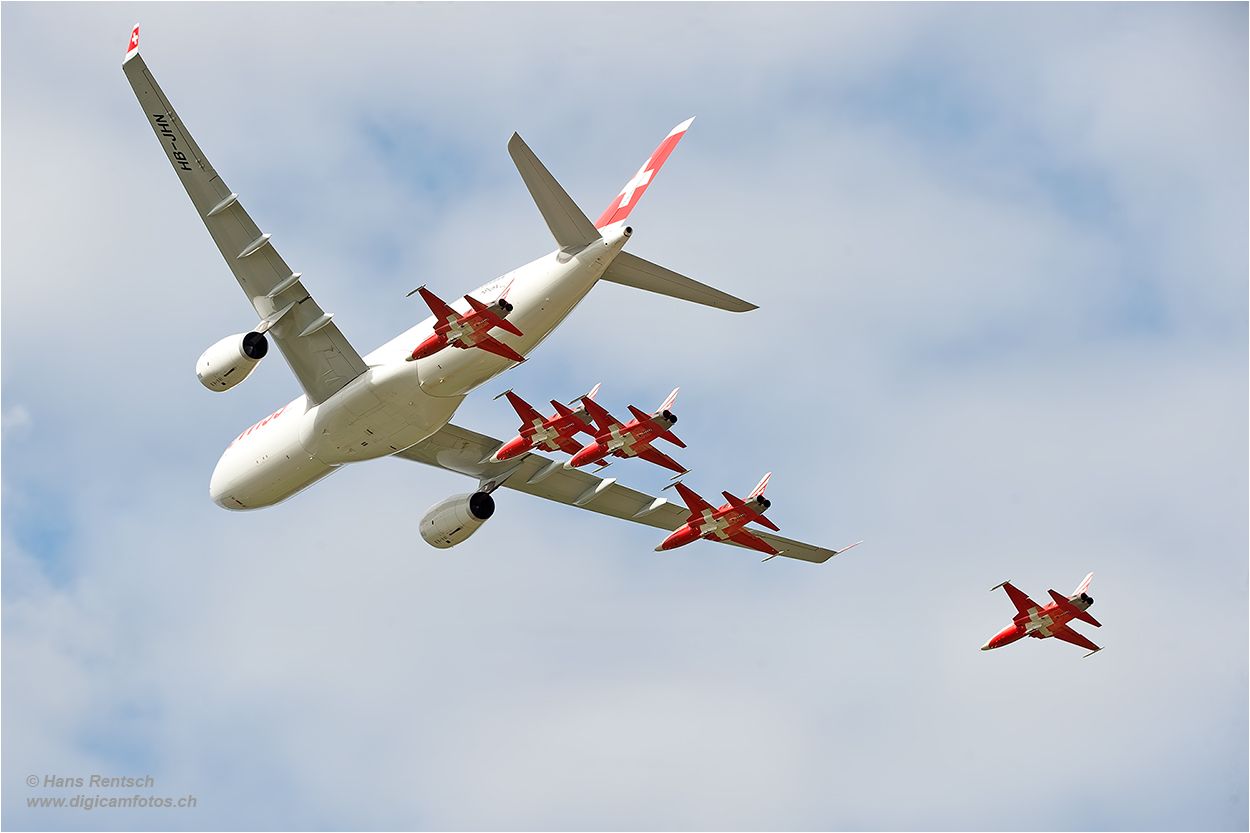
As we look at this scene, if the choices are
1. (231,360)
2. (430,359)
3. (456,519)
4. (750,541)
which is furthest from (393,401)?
(750,541)

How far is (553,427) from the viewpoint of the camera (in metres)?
32.8

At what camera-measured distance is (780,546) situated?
38688mm

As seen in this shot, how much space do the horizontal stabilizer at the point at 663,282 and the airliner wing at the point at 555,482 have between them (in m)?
8.43

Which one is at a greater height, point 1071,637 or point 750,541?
point 750,541

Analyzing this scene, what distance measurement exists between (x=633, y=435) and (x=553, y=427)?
2534mm

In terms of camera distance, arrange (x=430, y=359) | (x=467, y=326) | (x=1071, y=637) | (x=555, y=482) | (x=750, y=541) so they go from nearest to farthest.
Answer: (x=467, y=326)
(x=430, y=359)
(x=1071, y=637)
(x=750, y=541)
(x=555, y=482)

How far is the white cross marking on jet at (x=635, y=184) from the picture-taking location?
30219 mm

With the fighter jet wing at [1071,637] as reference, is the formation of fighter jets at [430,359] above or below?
above

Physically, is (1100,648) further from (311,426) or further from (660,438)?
(311,426)

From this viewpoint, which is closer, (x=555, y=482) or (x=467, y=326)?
(x=467, y=326)

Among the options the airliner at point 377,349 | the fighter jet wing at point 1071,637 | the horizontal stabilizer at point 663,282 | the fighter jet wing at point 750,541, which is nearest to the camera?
the airliner at point 377,349

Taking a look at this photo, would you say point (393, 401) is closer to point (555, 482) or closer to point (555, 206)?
point (555, 206)

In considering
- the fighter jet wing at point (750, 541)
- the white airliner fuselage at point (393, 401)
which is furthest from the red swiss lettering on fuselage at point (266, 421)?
the fighter jet wing at point (750, 541)

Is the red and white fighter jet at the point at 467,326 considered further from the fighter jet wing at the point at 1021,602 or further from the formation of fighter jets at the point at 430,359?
the fighter jet wing at the point at 1021,602
